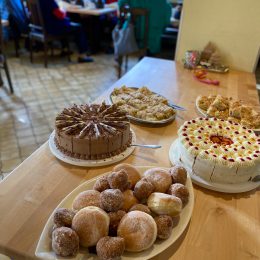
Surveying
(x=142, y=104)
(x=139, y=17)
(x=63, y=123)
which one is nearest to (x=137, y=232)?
(x=63, y=123)

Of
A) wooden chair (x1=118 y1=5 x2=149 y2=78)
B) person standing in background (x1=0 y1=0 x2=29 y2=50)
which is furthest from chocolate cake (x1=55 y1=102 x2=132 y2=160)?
person standing in background (x1=0 y1=0 x2=29 y2=50)

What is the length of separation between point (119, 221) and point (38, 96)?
2485 millimetres

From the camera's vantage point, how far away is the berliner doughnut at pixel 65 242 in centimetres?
53

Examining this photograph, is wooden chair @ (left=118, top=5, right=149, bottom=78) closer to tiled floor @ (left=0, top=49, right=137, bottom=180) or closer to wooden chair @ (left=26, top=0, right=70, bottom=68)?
tiled floor @ (left=0, top=49, right=137, bottom=180)

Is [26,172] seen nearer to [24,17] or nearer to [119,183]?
[119,183]

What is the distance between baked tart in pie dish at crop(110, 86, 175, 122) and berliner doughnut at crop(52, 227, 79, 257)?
2.13 ft

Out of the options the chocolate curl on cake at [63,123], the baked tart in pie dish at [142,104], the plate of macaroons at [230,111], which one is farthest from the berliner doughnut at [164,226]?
the plate of macaroons at [230,111]

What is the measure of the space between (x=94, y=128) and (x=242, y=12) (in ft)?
4.66

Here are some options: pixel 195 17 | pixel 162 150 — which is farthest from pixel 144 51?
pixel 162 150

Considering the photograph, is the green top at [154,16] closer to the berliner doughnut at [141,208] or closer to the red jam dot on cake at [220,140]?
the red jam dot on cake at [220,140]

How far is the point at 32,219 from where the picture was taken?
0.68 m

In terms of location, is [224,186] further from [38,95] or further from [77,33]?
[77,33]

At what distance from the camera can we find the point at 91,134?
2.80ft

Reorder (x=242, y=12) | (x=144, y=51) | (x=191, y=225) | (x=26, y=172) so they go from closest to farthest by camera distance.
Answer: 1. (x=191, y=225)
2. (x=26, y=172)
3. (x=242, y=12)
4. (x=144, y=51)
